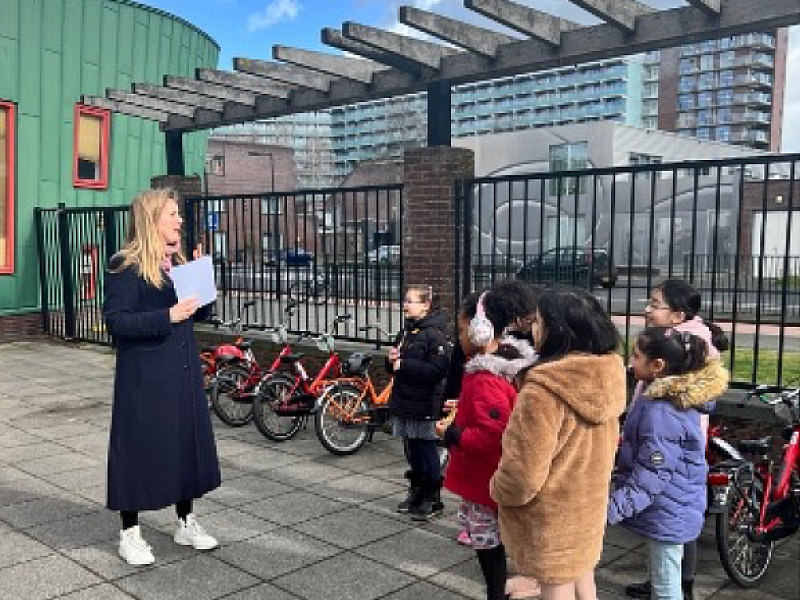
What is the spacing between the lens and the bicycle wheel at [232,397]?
7.30 metres

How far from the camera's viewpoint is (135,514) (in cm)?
411

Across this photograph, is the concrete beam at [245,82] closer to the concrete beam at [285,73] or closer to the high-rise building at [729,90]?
the concrete beam at [285,73]

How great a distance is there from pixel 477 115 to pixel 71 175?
12450cm

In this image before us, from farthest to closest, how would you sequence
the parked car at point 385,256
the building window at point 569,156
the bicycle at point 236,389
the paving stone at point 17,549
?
1. the building window at point 569,156
2. the parked car at point 385,256
3. the bicycle at point 236,389
4. the paving stone at point 17,549

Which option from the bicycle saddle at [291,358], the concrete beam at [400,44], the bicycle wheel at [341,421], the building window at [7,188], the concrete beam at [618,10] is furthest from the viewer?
the building window at [7,188]

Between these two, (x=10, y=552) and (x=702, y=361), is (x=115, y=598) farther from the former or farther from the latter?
(x=702, y=361)

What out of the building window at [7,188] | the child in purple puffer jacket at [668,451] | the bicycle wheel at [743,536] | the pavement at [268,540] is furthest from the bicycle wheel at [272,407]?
the building window at [7,188]

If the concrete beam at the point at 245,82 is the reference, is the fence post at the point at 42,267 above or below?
below

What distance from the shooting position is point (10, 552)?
425 centimetres

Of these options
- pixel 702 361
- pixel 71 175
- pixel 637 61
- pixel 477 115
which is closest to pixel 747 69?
pixel 637 61

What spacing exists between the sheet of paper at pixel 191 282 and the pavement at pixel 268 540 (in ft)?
4.92

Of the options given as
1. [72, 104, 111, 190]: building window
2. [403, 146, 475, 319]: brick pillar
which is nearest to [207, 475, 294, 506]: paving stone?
[403, 146, 475, 319]: brick pillar

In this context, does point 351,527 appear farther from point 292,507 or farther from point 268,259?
point 268,259

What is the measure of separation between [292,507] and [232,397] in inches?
97.6
